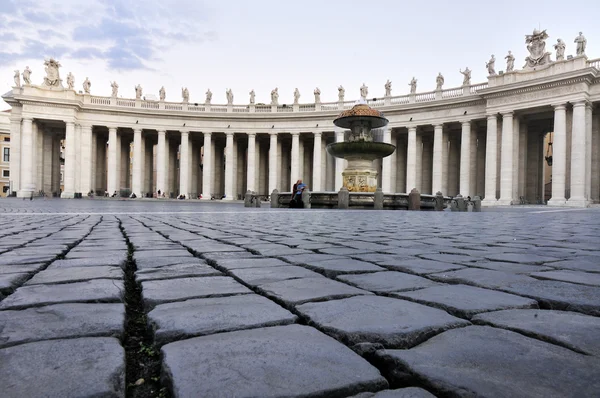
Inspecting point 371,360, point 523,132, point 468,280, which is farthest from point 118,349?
point 523,132

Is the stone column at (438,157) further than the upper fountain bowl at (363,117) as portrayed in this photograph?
Yes

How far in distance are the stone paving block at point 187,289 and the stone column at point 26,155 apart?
4756 centimetres

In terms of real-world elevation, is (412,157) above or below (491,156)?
above

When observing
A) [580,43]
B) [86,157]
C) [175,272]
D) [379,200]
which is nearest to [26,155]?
[86,157]

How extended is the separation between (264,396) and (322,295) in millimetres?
1162

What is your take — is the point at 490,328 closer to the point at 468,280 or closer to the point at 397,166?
the point at 468,280

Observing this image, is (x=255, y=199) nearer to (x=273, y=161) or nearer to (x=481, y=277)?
(x=481, y=277)

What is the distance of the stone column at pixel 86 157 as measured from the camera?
4534cm

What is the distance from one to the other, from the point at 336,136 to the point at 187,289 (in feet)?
147

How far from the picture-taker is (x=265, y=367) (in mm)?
1219

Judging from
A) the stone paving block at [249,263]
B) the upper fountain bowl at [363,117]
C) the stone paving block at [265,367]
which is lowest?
the stone paving block at [249,263]

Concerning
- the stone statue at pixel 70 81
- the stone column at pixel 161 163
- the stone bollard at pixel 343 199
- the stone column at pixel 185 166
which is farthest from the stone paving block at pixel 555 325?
the stone statue at pixel 70 81

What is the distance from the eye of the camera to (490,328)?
1.66 meters

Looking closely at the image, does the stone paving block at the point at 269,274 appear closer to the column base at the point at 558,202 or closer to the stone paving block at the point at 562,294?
→ the stone paving block at the point at 562,294
